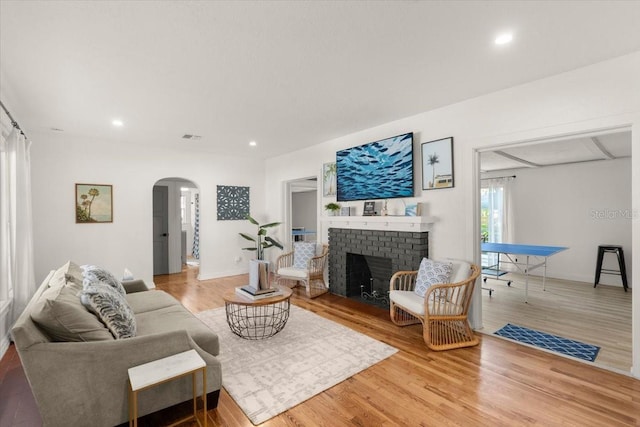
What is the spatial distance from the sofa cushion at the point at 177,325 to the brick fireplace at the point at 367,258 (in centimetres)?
246

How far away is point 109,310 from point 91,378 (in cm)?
43

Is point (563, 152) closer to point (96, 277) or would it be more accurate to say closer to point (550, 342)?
point (550, 342)

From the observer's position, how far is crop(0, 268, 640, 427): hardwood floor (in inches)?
76.5

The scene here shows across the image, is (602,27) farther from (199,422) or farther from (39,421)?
(39,421)

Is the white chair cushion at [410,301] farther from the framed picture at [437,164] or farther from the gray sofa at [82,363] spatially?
the gray sofa at [82,363]

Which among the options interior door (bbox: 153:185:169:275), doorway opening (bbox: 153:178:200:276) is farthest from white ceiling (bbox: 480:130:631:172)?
interior door (bbox: 153:185:169:275)

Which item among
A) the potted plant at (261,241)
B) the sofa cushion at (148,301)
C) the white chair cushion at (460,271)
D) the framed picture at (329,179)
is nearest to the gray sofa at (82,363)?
the sofa cushion at (148,301)

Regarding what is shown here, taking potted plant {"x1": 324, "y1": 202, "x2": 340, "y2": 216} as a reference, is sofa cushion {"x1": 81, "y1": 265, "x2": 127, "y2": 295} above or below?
below

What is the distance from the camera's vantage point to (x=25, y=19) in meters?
1.90

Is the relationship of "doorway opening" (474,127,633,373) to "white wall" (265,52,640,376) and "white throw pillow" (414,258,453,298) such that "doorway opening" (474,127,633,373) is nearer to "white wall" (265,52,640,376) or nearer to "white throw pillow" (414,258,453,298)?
"white wall" (265,52,640,376)

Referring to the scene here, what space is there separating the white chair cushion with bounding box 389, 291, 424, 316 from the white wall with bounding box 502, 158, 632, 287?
466 centimetres

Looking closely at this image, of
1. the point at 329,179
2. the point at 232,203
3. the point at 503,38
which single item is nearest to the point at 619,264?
the point at 329,179

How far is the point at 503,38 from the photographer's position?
2164 mm

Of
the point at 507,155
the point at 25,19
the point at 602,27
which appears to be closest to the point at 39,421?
the point at 25,19
